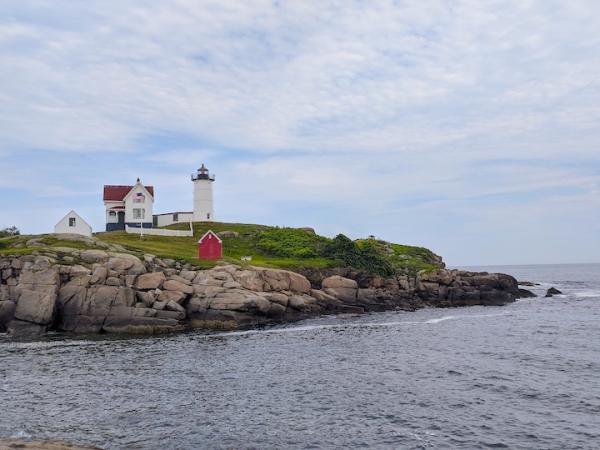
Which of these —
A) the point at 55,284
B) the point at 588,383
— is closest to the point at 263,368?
the point at 588,383

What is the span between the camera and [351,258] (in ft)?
249

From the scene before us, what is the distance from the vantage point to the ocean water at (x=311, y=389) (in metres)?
22.2

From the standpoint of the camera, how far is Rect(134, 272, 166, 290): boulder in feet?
173

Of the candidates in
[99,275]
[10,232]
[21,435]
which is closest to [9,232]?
[10,232]

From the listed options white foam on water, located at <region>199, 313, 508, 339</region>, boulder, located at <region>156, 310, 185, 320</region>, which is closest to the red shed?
boulder, located at <region>156, 310, 185, 320</region>

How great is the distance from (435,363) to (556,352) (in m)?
9.75

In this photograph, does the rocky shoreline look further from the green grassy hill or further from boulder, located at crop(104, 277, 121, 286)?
the green grassy hill

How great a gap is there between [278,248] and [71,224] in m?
29.6

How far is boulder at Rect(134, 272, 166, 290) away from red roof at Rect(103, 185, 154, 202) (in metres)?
38.8

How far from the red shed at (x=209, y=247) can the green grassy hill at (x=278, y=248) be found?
1564 millimetres

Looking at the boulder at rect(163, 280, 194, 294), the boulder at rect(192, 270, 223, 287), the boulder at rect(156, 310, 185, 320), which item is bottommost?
the boulder at rect(156, 310, 185, 320)

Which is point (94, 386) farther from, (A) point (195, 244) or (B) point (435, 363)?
(A) point (195, 244)

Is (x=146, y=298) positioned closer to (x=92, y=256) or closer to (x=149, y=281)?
(x=149, y=281)

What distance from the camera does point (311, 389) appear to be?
28953 millimetres
